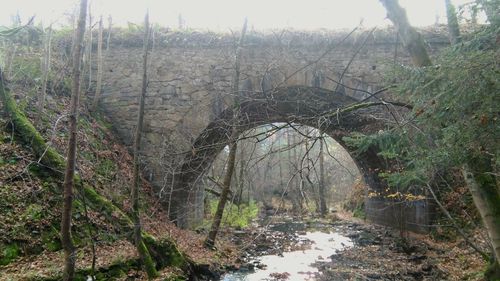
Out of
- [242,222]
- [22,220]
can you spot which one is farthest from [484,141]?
[242,222]

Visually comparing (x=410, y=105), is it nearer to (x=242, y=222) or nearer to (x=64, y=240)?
(x=64, y=240)

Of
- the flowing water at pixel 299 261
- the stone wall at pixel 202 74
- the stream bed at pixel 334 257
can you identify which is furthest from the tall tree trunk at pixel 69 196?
the stone wall at pixel 202 74

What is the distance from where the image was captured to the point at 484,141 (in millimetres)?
3334

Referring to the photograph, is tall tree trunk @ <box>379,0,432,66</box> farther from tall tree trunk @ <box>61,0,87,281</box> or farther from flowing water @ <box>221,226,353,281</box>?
flowing water @ <box>221,226,353,281</box>

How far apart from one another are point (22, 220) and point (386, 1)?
5365 millimetres

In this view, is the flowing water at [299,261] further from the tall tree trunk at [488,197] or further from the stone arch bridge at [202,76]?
the tall tree trunk at [488,197]

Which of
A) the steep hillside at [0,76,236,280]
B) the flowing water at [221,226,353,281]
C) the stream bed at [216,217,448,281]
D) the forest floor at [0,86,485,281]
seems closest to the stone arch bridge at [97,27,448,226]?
the forest floor at [0,86,485,281]

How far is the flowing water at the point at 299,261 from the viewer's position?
7.61 metres

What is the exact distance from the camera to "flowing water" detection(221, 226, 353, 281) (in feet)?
25.0

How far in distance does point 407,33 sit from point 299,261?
6.13 meters

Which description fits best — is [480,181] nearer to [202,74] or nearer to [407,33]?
[407,33]

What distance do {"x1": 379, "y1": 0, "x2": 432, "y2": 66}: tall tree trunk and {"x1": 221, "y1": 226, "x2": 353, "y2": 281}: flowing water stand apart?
4609 mm

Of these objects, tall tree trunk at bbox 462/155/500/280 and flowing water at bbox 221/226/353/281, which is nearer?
tall tree trunk at bbox 462/155/500/280

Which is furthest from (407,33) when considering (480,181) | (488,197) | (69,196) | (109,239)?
(109,239)
